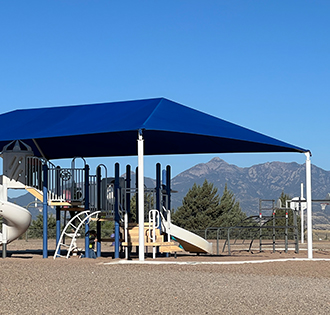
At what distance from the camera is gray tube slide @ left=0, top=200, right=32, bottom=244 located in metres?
16.5

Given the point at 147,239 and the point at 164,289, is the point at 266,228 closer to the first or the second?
the point at 147,239

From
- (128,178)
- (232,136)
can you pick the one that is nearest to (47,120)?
(128,178)

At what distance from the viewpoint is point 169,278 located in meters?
10.6

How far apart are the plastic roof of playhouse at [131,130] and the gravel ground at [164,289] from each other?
327 centimetres

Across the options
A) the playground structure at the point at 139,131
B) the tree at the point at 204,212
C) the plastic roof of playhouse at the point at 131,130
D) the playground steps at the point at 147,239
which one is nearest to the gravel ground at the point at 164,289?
the playground structure at the point at 139,131

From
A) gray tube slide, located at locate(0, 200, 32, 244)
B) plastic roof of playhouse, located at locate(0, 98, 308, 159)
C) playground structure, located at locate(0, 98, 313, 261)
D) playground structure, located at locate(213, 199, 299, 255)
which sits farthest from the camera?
playground structure, located at locate(213, 199, 299, 255)

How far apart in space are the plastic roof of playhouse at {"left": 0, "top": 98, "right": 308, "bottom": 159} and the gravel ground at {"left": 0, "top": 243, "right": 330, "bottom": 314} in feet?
10.7

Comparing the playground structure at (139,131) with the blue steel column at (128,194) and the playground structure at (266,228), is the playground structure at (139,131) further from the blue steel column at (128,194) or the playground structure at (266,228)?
the playground structure at (266,228)

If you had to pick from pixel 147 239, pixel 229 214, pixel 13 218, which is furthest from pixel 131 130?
pixel 229 214

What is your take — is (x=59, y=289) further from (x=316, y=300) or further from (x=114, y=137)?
(x=114, y=137)

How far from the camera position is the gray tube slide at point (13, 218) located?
16.5 metres

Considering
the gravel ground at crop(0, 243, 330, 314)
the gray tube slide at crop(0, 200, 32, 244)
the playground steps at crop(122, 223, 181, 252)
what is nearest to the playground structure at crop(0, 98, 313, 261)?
the gray tube slide at crop(0, 200, 32, 244)

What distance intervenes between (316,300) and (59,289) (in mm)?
3710

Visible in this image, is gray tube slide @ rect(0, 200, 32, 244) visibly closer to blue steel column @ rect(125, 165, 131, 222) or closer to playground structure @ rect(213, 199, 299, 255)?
blue steel column @ rect(125, 165, 131, 222)
